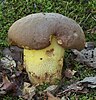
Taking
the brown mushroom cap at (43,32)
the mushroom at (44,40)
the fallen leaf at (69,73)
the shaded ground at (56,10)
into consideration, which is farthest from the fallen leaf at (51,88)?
the shaded ground at (56,10)

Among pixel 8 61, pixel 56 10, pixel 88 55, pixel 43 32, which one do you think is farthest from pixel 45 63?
pixel 56 10

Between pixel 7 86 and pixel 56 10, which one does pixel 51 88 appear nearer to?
pixel 7 86

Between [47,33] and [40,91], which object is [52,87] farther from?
[47,33]

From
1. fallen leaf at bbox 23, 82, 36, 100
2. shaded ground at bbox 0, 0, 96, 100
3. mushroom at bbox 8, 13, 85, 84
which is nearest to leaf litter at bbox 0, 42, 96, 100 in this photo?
fallen leaf at bbox 23, 82, 36, 100

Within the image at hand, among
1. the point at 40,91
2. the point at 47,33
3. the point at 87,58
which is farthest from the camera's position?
the point at 87,58

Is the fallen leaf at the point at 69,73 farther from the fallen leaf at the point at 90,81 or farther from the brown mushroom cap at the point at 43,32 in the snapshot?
the brown mushroom cap at the point at 43,32

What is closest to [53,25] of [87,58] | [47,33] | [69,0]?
[47,33]

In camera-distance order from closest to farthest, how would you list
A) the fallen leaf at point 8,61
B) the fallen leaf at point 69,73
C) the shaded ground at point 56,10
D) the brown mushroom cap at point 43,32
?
the brown mushroom cap at point 43,32 → the fallen leaf at point 69,73 → the fallen leaf at point 8,61 → the shaded ground at point 56,10

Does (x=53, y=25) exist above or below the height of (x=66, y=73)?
above
